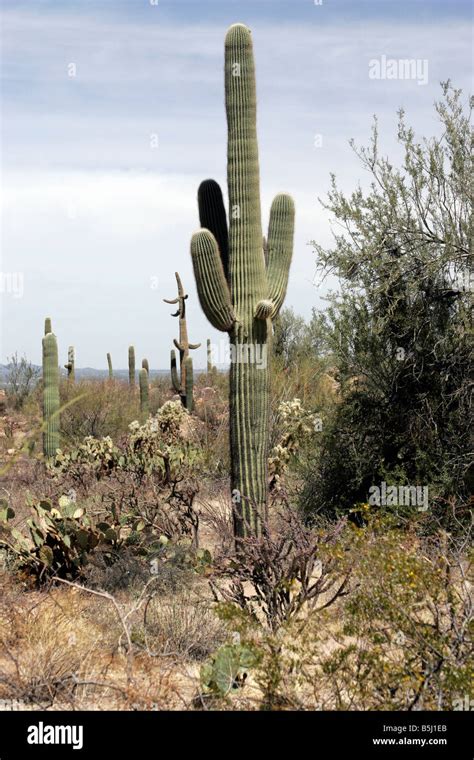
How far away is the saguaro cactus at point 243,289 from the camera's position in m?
8.50

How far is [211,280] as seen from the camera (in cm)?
850

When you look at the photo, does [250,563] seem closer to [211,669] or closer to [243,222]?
[211,669]

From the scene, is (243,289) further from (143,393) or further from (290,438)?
(143,393)

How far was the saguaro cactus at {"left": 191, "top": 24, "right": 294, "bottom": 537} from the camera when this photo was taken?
335 inches

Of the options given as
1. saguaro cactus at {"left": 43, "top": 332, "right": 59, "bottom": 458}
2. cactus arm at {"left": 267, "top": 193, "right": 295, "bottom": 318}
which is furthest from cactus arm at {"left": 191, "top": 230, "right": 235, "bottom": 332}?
saguaro cactus at {"left": 43, "top": 332, "right": 59, "bottom": 458}

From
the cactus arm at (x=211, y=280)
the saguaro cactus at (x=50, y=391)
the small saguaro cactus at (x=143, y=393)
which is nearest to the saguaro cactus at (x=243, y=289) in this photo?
the cactus arm at (x=211, y=280)

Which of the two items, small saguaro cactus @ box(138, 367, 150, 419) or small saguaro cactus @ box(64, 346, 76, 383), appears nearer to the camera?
small saguaro cactus @ box(138, 367, 150, 419)

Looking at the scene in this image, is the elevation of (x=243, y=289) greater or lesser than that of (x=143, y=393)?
greater

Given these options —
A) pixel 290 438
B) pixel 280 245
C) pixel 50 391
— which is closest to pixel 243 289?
pixel 280 245

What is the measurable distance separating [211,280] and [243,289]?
354 millimetres

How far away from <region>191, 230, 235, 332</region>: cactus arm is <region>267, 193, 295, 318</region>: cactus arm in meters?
0.59

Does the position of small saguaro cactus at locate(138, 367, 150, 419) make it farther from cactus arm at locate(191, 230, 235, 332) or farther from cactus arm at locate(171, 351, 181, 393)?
cactus arm at locate(191, 230, 235, 332)
